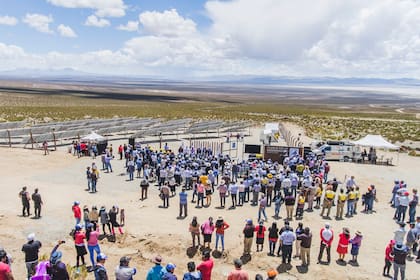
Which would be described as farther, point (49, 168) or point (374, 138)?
point (374, 138)

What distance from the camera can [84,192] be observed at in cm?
2023

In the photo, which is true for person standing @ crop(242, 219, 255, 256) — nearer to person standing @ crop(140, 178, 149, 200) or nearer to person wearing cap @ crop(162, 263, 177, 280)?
person wearing cap @ crop(162, 263, 177, 280)

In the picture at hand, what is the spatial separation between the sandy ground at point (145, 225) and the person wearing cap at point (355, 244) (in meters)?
0.34

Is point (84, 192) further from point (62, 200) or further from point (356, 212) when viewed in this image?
point (356, 212)

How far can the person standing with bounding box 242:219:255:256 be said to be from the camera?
12117 mm

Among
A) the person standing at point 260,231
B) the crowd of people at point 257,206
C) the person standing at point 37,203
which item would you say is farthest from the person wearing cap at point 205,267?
the person standing at point 37,203

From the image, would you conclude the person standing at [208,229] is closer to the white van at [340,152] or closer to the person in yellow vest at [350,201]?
the person in yellow vest at [350,201]

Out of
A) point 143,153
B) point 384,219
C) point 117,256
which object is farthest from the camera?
point 143,153

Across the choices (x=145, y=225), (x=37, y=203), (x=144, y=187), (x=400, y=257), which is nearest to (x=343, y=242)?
(x=400, y=257)

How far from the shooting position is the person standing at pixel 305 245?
11453mm

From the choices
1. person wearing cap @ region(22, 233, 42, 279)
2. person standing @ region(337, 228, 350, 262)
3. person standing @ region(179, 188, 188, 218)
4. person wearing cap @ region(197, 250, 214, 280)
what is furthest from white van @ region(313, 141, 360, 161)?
person wearing cap @ region(22, 233, 42, 279)

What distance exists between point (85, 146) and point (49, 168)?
185 inches

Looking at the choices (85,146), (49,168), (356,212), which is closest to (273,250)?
(356,212)

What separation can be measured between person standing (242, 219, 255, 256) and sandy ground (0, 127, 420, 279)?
14.5 inches
